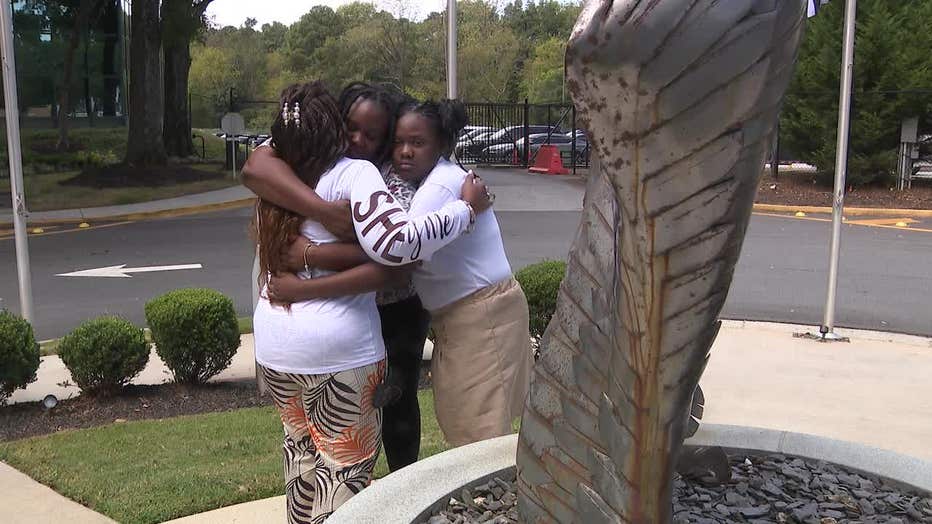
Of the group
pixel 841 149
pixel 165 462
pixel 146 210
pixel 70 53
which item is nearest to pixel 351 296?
pixel 165 462

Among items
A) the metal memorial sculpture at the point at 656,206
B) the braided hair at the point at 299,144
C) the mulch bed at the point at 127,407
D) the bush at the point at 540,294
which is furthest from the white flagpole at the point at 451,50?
the metal memorial sculpture at the point at 656,206

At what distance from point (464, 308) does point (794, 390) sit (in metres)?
3.25

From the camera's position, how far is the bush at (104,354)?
514 cm

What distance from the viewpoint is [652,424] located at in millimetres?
1635

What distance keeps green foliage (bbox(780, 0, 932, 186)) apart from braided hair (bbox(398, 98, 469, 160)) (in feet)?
47.9

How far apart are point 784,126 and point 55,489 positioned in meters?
15.8

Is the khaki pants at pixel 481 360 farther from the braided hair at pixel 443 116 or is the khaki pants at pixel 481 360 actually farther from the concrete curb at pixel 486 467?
the braided hair at pixel 443 116

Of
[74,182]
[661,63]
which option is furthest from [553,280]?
[74,182]

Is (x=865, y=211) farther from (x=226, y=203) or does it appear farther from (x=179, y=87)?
(x=179, y=87)

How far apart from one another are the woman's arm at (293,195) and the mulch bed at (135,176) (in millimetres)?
15814

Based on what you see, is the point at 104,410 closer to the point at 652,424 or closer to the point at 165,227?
the point at 652,424

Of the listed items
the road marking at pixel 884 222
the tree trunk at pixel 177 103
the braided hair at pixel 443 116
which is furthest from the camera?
the tree trunk at pixel 177 103

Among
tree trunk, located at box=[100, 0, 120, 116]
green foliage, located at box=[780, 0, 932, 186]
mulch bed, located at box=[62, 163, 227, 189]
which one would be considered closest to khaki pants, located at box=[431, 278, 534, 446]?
green foliage, located at box=[780, 0, 932, 186]

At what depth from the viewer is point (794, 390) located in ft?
17.7
